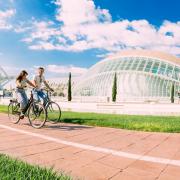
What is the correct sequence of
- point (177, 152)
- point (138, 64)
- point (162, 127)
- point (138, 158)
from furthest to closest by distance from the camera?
point (138, 64), point (162, 127), point (177, 152), point (138, 158)

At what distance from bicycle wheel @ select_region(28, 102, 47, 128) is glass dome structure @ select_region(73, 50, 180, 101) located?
3397 centimetres

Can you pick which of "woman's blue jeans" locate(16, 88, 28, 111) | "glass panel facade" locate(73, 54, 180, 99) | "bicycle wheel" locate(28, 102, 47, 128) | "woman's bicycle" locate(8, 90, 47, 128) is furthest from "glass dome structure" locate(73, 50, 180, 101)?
"bicycle wheel" locate(28, 102, 47, 128)

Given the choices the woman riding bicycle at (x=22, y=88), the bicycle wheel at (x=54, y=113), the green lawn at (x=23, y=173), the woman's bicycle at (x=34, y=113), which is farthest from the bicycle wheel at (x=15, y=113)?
the green lawn at (x=23, y=173)

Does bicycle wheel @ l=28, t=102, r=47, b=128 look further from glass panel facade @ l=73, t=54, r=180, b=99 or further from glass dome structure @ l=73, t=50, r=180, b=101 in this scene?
glass panel facade @ l=73, t=54, r=180, b=99

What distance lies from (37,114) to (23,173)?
16.8ft

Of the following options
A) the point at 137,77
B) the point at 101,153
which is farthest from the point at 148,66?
the point at 101,153

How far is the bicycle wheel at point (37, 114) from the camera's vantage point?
25.3 feet

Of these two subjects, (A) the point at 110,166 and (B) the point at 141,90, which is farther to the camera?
(B) the point at 141,90

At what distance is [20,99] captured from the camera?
857 centimetres

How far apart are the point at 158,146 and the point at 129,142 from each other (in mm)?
652

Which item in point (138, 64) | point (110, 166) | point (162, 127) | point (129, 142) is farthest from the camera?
point (138, 64)

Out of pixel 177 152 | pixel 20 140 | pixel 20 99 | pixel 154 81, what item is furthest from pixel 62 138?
pixel 154 81

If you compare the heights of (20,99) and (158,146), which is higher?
(20,99)

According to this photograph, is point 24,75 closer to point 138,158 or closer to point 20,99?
point 20,99
